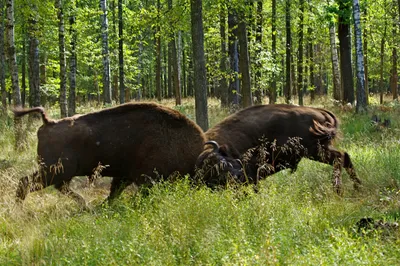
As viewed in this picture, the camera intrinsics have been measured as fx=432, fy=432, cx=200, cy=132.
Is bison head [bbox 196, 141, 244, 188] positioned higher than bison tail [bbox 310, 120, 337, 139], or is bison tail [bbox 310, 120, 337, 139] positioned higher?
bison tail [bbox 310, 120, 337, 139]

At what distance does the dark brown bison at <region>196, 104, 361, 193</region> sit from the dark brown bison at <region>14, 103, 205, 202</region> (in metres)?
0.53

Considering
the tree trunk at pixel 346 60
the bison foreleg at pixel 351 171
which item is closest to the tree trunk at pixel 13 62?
the bison foreleg at pixel 351 171

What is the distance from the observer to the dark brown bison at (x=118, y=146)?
20.4 ft

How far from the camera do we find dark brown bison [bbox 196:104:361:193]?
6711mm

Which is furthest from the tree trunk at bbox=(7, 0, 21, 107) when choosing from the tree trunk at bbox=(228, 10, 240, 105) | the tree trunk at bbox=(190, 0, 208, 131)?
the tree trunk at bbox=(228, 10, 240, 105)

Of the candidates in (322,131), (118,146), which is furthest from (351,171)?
(118,146)

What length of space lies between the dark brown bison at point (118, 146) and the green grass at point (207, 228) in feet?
1.20

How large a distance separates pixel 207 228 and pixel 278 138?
10.6 feet

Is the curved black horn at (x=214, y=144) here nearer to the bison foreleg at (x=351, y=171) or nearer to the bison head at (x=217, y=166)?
the bison head at (x=217, y=166)

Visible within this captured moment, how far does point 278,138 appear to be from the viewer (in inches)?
283

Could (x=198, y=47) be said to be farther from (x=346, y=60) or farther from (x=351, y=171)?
(x=346, y=60)

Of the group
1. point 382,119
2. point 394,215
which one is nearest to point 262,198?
point 394,215

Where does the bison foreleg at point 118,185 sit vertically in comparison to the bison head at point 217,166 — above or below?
below

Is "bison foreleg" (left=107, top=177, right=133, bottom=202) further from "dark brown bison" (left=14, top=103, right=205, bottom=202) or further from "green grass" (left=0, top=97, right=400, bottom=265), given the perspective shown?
"green grass" (left=0, top=97, right=400, bottom=265)
